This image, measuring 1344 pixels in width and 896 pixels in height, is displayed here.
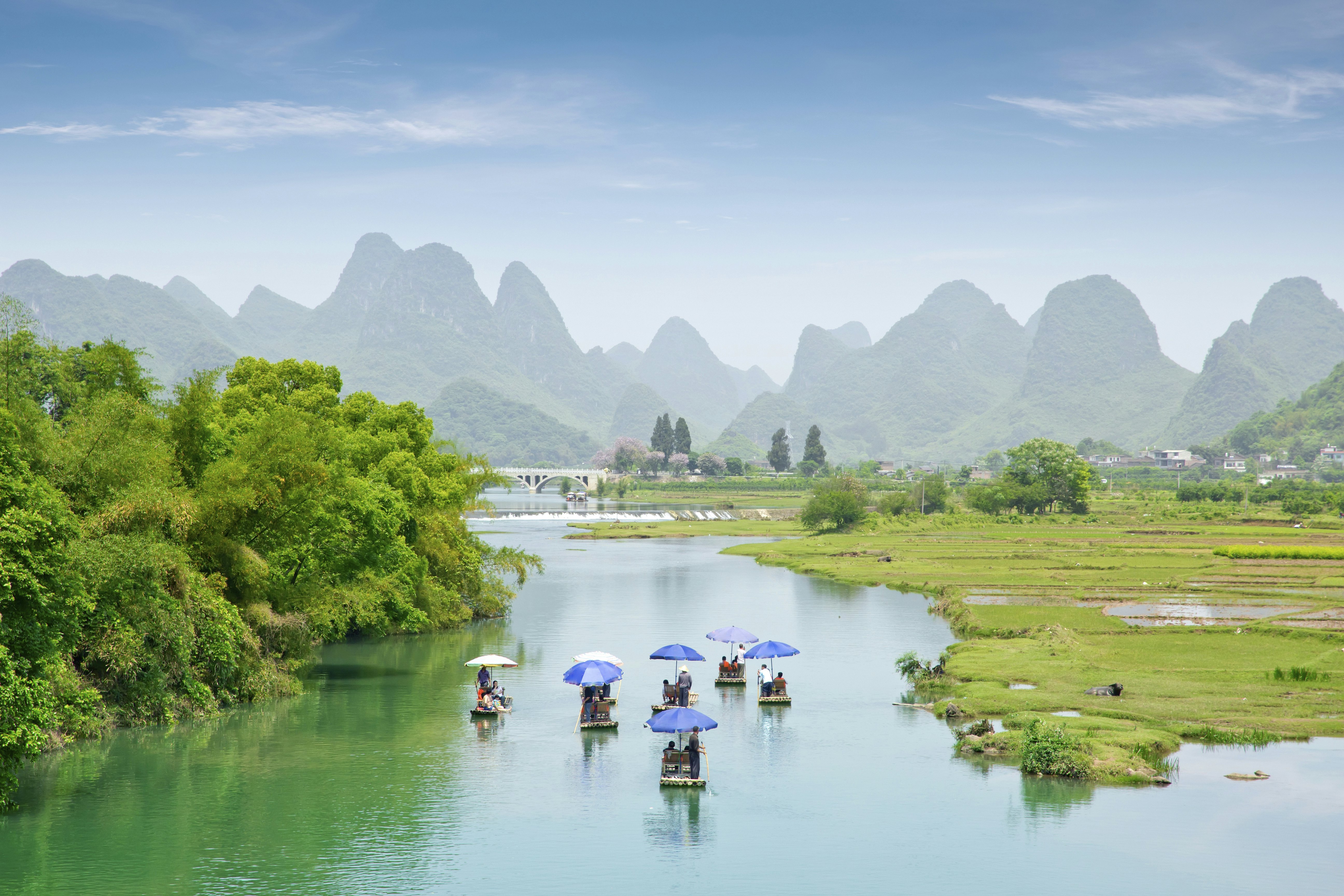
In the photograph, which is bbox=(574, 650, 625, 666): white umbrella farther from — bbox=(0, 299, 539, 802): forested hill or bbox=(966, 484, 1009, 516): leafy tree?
bbox=(966, 484, 1009, 516): leafy tree

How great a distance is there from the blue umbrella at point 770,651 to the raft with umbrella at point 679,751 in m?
11.4

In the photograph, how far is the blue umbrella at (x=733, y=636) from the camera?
49281mm

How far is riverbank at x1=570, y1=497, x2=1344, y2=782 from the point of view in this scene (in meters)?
39.2

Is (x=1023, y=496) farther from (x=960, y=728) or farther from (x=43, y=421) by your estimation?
(x=43, y=421)

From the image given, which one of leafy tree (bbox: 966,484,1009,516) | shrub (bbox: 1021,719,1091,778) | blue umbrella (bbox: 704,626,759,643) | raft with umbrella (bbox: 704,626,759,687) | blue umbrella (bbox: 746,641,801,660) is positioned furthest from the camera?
leafy tree (bbox: 966,484,1009,516)

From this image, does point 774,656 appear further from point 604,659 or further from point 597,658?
point 597,658

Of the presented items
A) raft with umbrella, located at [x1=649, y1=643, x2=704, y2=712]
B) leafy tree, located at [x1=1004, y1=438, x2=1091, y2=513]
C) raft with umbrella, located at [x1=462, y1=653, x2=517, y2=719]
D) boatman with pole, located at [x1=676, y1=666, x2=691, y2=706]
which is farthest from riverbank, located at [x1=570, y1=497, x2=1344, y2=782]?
leafy tree, located at [x1=1004, y1=438, x2=1091, y2=513]

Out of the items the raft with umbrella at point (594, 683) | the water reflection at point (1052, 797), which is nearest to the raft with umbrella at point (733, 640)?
the raft with umbrella at point (594, 683)

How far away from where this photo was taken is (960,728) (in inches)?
1617

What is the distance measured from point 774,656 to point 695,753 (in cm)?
1277

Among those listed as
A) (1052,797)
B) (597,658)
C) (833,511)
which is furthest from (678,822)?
(833,511)

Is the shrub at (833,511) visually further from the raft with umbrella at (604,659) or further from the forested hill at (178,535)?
the raft with umbrella at (604,659)

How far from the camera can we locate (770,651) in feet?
152

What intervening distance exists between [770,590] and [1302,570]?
139 feet
